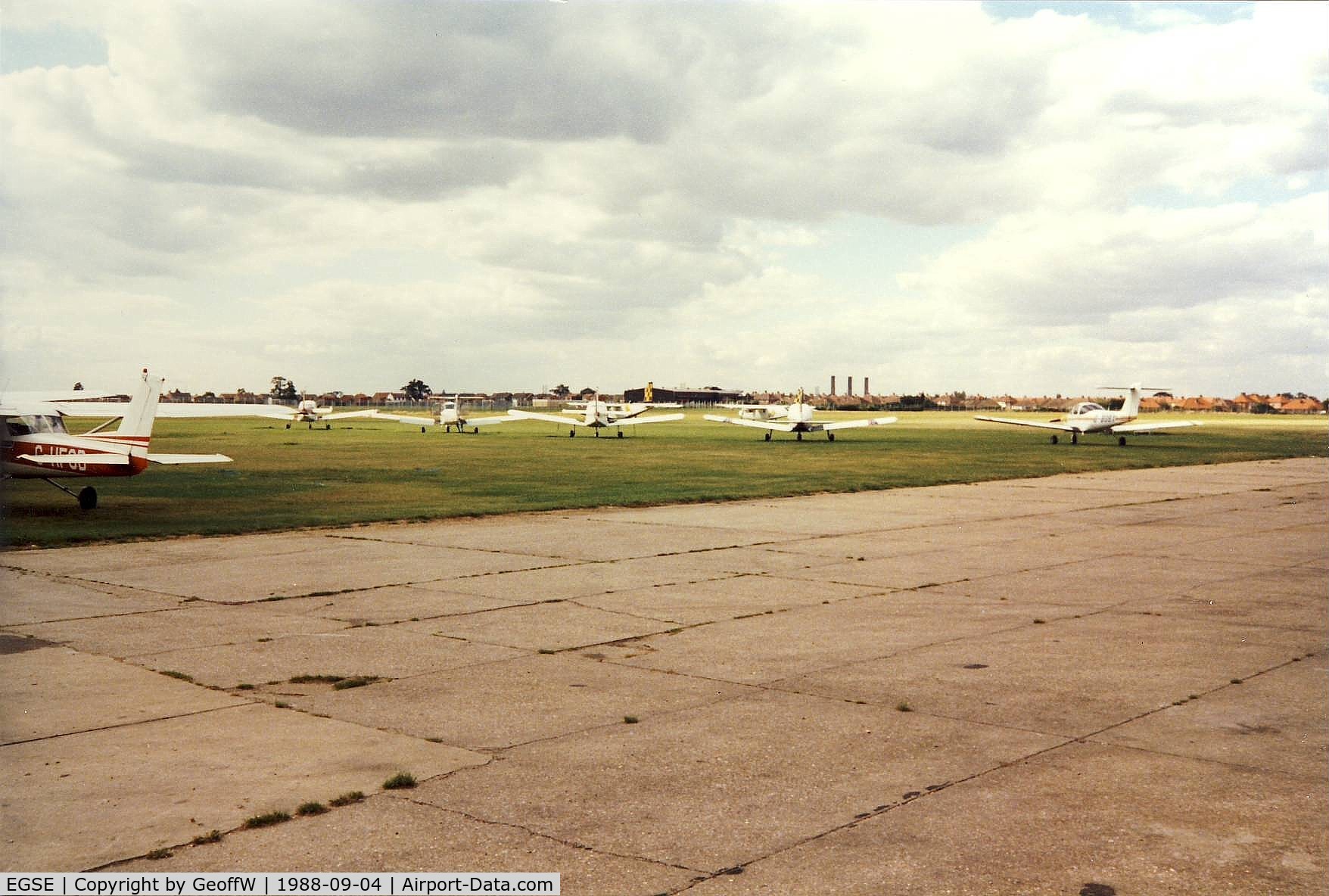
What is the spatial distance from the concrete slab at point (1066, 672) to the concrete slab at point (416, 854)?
3.31m

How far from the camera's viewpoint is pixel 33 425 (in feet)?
66.5

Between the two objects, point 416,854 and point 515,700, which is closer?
point 416,854

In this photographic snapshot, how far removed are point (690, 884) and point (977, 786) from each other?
80.7 inches

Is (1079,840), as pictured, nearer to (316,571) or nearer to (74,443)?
(316,571)

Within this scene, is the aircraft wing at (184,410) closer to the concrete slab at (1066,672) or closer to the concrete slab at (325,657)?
the concrete slab at (325,657)

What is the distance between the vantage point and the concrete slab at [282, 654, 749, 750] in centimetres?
695

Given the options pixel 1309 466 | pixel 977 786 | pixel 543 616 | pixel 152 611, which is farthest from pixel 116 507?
pixel 1309 466

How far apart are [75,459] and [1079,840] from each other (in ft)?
66.7

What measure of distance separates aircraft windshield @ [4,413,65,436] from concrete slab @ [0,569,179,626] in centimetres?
798

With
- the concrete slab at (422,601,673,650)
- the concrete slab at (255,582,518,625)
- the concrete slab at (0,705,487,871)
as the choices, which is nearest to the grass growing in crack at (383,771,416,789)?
the concrete slab at (0,705,487,871)

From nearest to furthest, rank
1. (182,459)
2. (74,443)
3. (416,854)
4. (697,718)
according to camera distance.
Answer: (416,854), (697,718), (74,443), (182,459)

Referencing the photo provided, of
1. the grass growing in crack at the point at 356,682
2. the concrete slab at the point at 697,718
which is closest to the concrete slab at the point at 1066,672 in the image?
the concrete slab at the point at 697,718

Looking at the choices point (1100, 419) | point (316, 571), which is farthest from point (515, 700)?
point (1100, 419)

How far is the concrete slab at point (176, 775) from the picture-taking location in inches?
198
